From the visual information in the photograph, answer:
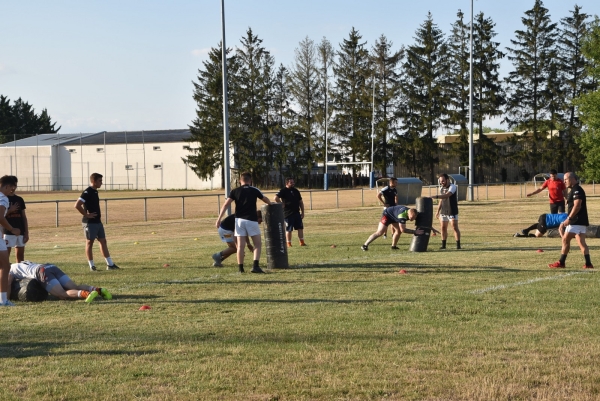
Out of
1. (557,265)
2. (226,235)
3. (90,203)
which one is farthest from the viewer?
(226,235)

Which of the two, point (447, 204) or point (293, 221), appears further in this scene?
point (293, 221)

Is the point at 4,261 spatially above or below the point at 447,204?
below

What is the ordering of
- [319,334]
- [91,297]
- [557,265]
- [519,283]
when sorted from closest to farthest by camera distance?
[319,334] < [91,297] < [519,283] < [557,265]

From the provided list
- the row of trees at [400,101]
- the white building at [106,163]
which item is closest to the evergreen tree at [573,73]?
the row of trees at [400,101]

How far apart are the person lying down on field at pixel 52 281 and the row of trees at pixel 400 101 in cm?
6942

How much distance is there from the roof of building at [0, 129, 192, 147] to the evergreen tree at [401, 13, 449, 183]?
23.8m

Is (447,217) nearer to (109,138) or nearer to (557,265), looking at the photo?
(557,265)

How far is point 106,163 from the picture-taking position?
87.4m

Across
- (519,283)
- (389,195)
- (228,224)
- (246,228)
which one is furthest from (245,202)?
(389,195)

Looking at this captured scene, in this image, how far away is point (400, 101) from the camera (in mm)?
81875

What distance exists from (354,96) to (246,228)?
6814 cm

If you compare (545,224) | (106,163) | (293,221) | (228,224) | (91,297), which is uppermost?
(106,163)

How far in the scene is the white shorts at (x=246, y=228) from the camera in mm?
14117

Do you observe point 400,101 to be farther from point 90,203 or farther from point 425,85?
point 90,203
